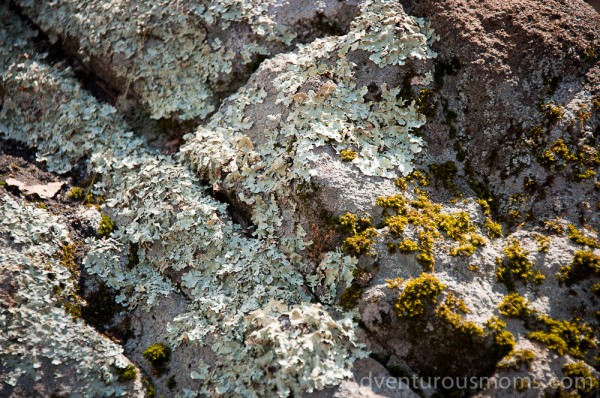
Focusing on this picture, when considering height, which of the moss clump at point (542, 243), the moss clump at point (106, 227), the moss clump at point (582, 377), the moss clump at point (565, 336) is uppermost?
the moss clump at point (106, 227)

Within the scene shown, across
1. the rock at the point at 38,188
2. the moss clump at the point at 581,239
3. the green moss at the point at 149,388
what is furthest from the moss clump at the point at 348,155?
the rock at the point at 38,188

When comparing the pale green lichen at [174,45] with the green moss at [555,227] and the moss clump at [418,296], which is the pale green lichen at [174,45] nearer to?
the moss clump at [418,296]

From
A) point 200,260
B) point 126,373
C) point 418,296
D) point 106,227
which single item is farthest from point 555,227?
point 106,227

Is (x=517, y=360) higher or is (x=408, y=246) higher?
(x=408, y=246)

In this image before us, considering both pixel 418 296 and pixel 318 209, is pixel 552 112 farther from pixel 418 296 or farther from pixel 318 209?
pixel 318 209

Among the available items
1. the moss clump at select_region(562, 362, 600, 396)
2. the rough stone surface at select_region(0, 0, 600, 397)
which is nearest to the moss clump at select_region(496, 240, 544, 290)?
the rough stone surface at select_region(0, 0, 600, 397)

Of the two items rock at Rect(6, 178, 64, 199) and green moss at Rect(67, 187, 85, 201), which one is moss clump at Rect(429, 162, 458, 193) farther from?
rock at Rect(6, 178, 64, 199)

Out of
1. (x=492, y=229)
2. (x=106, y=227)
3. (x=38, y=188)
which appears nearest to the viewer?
(x=492, y=229)
